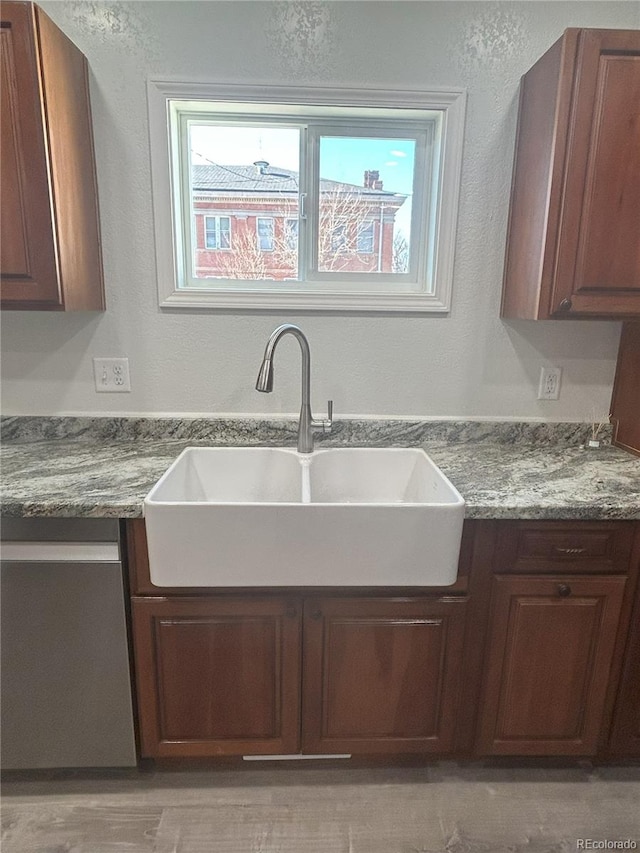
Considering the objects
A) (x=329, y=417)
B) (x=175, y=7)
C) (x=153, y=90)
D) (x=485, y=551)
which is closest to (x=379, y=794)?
(x=485, y=551)

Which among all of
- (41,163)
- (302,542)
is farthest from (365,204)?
(302,542)

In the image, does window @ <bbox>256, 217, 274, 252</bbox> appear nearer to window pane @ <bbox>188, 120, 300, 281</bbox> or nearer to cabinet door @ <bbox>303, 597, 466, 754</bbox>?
window pane @ <bbox>188, 120, 300, 281</bbox>

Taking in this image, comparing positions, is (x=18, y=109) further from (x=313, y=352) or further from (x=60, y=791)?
(x=60, y=791)

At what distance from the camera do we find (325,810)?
1402mm

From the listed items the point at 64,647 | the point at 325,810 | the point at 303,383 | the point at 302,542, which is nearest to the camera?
the point at 302,542

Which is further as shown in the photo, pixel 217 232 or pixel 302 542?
pixel 217 232

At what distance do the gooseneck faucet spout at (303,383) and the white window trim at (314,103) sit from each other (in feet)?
0.61

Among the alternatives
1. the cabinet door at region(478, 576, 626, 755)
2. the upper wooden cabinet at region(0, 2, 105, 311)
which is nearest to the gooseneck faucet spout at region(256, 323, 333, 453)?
the upper wooden cabinet at region(0, 2, 105, 311)

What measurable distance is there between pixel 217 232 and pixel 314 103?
522 millimetres

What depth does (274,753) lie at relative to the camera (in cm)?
142

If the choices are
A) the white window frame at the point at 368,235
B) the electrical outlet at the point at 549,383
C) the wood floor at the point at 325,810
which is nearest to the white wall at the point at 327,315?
the electrical outlet at the point at 549,383

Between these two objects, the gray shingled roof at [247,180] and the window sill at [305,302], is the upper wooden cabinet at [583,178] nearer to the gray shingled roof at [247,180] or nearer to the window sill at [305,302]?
the window sill at [305,302]

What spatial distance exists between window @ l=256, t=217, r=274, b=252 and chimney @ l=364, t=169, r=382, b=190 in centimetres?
36

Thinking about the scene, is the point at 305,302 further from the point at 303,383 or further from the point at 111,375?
the point at 111,375
